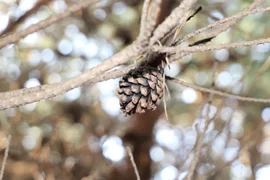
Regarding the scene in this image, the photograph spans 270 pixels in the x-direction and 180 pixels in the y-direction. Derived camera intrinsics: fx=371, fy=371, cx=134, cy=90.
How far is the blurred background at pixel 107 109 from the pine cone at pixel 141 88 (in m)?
0.51

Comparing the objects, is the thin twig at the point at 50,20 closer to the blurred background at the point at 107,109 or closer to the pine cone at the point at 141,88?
the pine cone at the point at 141,88

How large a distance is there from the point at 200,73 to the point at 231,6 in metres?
0.17

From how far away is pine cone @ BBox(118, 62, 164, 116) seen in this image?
0.31m

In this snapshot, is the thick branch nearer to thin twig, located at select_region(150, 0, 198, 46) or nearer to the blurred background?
thin twig, located at select_region(150, 0, 198, 46)

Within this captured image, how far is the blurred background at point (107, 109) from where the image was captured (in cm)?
84

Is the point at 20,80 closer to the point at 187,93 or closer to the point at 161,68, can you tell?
the point at 187,93

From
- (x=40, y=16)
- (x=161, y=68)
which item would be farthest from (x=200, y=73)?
(x=161, y=68)

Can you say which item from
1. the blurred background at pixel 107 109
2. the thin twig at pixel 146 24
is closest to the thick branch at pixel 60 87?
the thin twig at pixel 146 24

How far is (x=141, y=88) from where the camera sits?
32 cm

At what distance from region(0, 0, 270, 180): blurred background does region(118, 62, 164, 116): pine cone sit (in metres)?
0.51

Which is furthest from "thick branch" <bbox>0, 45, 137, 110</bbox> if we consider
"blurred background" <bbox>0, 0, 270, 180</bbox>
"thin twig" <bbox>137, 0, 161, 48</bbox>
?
"blurred background" <bbox>0, 0, 270, 180</bbox>

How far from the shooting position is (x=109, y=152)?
0.84m

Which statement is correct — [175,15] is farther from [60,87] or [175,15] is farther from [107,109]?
[107,109]

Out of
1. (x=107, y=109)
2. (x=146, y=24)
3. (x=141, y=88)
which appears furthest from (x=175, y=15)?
(x=107, y=109)
